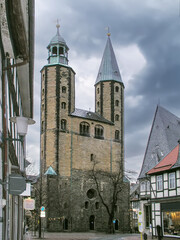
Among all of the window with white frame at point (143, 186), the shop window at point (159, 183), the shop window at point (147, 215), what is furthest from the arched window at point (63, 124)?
the shop window at point (159, 183)

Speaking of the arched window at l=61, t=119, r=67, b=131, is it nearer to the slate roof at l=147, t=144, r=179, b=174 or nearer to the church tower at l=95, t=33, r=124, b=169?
the church tower at l=95, t=33, r=124, b=169

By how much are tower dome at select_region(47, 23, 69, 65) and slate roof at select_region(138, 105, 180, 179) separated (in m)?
22.6

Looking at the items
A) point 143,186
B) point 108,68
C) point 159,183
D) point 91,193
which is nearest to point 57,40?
point 108,68

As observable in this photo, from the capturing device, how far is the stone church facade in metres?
57.6

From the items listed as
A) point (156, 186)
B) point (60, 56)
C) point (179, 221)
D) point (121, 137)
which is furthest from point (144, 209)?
point (60, 56)

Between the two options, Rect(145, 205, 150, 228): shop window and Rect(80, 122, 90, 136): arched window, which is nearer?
Rect(145, 205, 150, 228): shop window

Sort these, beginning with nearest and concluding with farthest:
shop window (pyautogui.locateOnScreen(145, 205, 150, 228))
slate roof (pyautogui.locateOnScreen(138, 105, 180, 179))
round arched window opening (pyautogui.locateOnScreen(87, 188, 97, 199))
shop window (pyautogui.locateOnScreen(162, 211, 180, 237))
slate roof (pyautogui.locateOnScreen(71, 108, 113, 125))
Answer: shop window (pyautogui.locateOnScreen(162, 211, 180, 237)) < shop window (pyautogui.locateOnScreen(145, 205, 150, 228)) < slate roof (pyautogui.locateOnScreen(138, 105, 180, 179)) < round arched window opening (pyautogui.locateOnScreen(87, 188, 97, 199)) < slate roof (pyautogui.locateOnScreen(71, 108, 113, 125))

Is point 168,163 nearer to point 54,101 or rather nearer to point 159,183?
point 159,183

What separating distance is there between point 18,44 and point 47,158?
162 ft

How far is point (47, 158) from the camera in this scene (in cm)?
5916

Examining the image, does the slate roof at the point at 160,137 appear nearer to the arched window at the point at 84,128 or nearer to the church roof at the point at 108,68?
the arched window at the point at 84,128

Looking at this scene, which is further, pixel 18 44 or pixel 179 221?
pixel 179 221

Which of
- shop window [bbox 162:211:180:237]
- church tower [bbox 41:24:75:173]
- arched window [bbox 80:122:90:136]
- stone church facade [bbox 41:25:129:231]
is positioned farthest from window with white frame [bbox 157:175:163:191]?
arched window [bbox 80:122:90:136]

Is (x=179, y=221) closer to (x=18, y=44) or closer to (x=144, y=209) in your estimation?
(x=144, y=209)
